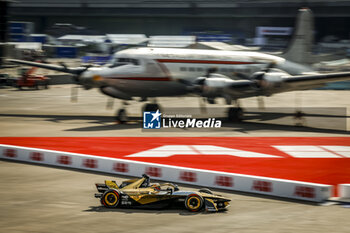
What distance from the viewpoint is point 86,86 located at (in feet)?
101

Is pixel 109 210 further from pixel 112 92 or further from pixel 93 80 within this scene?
pixel 112 92

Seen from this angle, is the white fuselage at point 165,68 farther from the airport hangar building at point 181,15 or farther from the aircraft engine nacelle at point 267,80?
the airport hangar building at point 181,15

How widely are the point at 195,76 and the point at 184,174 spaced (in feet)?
50.2

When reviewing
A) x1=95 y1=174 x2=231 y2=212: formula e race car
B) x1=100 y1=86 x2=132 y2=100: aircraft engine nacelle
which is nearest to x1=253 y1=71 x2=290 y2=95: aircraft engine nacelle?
x1=100 y1=86 x2=132 y2=100: aircraft engine nacelle

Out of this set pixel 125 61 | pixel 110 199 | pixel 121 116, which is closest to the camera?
pixel 110 199

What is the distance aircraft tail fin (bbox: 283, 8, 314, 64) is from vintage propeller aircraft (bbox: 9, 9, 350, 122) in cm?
179

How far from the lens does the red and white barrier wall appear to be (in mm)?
14867

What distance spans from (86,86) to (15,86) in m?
22.2

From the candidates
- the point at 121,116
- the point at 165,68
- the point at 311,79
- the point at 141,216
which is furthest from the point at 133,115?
the point at 141,216

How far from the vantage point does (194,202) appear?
43.6ft

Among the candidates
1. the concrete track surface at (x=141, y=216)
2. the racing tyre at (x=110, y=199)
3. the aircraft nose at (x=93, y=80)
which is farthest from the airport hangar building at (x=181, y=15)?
the racing tyre at (x=110, y=199)

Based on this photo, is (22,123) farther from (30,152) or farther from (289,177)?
(289,177)

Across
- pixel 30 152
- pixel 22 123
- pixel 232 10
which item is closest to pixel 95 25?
pixel 232 10

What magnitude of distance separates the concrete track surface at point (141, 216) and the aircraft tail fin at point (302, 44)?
20926 mm
